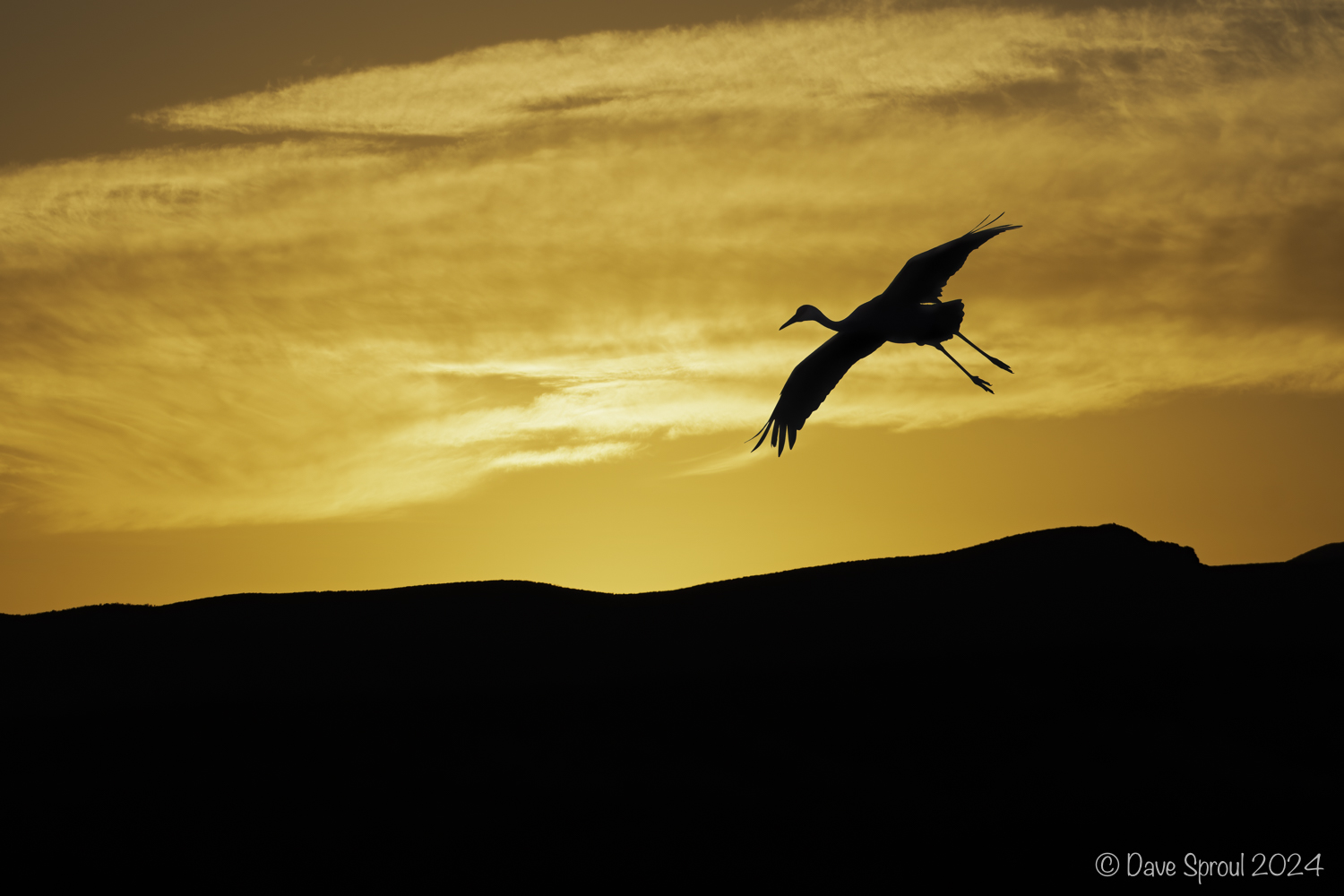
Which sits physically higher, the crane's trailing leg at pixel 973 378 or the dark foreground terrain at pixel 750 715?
the crane's trailing leg at pixel 973 378

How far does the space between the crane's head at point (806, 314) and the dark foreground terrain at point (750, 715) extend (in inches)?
229

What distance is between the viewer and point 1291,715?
16359 mm

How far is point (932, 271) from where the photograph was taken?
1441 centimetres

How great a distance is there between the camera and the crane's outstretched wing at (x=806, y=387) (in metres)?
16.5

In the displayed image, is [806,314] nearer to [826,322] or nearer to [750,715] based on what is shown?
[826,322]

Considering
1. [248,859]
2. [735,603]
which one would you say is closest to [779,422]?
[735,603]

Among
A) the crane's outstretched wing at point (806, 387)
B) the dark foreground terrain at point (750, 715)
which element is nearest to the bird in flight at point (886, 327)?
the crane's outstretched wing at point (806, 387)

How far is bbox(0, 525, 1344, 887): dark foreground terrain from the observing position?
14000 millimetres

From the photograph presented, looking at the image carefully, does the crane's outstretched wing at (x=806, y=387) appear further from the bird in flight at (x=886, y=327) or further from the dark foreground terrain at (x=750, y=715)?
the dark foreground terrain at (x=750, y=715)

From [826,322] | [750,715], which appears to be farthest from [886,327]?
[750,715]

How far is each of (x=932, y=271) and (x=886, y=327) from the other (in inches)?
50.1

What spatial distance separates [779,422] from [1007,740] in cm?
556

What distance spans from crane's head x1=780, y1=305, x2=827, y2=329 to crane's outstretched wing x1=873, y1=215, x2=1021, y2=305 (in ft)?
4.22

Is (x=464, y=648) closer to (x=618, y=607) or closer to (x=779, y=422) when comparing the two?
(x=618, y=607)
